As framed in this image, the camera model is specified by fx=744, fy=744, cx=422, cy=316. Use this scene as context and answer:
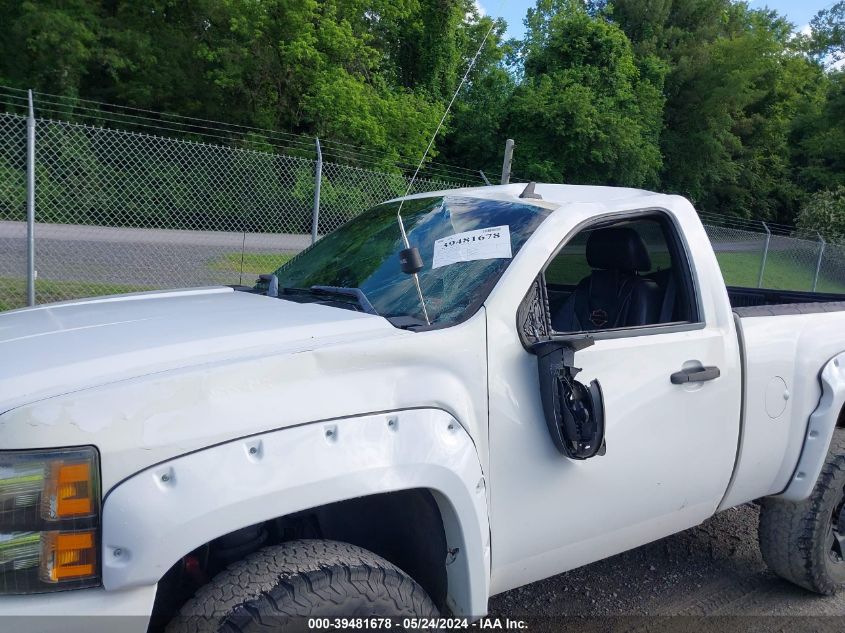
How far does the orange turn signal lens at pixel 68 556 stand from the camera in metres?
1.67

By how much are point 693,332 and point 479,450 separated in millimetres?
1194

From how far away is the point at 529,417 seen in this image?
2.40 m

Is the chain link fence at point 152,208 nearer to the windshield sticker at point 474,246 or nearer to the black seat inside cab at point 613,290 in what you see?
the black seat inside cab at point 613,290

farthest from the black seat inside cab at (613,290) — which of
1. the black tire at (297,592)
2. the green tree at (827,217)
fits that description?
the green tree at (827,217)

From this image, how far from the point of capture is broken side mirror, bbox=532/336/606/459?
2377 millimetres

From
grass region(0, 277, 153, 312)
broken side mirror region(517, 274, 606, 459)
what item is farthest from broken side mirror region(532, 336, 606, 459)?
grass region(0, 277, 153, 312)

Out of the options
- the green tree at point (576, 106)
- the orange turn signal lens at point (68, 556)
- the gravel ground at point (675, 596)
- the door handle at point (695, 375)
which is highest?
the green tree at point (576, 106)

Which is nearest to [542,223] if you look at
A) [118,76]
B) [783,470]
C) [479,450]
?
[479,450]

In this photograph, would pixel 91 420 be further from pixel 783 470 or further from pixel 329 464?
pixel 783 470

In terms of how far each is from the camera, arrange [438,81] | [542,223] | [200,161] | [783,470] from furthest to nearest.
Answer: [438,81]
[200,161]
[783,470]
[542,223]

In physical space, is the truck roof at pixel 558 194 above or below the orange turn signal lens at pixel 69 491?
above

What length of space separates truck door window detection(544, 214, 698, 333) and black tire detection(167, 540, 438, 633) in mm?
1598

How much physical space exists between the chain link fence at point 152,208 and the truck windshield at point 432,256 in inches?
211

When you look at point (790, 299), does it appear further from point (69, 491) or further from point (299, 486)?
point (69, 491)
